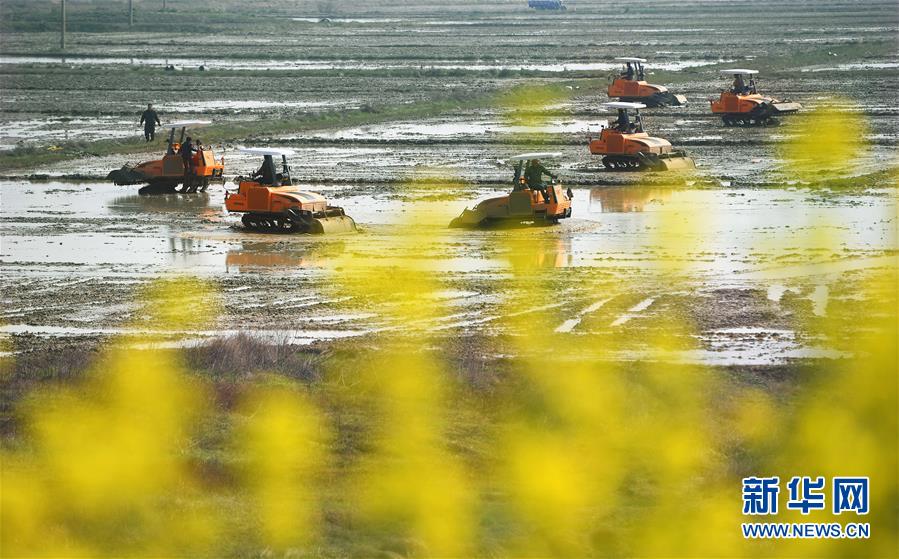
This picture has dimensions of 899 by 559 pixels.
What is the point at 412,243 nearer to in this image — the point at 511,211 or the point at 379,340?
the point at 511,211

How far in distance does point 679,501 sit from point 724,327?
727 centimetres

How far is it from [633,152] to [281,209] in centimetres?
1262

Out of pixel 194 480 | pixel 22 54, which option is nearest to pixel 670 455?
pixel 194 480

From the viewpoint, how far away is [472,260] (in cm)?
2716

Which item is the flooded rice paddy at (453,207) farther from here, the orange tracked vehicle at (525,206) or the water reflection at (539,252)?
the orange tracked vehicle at (525,206)

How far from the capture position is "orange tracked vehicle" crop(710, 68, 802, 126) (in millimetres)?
51562

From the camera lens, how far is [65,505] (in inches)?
539

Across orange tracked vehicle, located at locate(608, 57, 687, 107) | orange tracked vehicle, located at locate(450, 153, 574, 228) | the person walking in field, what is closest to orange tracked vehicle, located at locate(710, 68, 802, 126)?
orange tracked vehicle, located at locate(608, 57, 687, 107)

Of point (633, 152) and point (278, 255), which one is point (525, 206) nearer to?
point (278, 255)

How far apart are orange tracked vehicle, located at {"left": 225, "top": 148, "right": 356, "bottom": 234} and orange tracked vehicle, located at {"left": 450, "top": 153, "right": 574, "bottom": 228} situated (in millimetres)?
2357

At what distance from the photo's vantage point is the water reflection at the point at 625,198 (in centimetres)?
3403

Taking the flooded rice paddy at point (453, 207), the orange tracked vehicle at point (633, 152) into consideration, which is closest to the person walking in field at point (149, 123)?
the flooded rice paddy at point (453, 207)

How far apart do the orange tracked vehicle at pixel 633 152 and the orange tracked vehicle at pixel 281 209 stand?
11542 millimetres

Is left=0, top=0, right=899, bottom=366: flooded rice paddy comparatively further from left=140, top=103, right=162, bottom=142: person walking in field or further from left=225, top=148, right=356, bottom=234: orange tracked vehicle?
left=140, top=103, right=162, bottom=142: person walking in field
